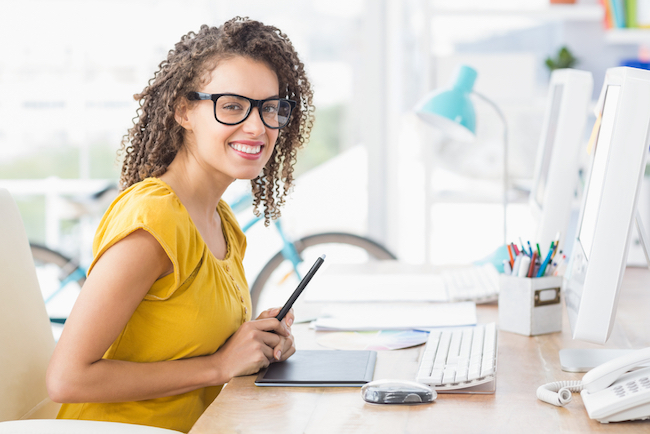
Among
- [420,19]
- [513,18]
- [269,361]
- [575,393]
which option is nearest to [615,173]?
[575,393]

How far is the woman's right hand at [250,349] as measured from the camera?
3.01 feet

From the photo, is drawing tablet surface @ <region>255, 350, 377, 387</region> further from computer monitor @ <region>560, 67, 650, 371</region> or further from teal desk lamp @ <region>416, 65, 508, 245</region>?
teal desk lamp @ <region>416, 65, 508, 245</region>

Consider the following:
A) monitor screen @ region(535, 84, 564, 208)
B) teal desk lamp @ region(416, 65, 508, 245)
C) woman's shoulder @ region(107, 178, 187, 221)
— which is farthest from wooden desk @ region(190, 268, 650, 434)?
teal desk lamp @ region(416, 65, 508, 245)

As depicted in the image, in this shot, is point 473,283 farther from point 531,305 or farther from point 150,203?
point 150,203

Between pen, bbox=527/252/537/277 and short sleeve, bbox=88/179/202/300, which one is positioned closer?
short sleeve, bbox=88/179/202/300

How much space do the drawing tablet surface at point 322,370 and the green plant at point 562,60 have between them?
85.0 inches

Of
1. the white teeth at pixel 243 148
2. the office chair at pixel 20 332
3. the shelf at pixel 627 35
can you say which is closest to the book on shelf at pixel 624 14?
the shelf at pixel 627 35

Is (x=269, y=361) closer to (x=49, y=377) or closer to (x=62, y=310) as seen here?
(x=49, y=377)

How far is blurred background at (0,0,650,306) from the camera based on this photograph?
275 centimetres

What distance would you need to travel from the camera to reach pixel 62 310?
352 cm

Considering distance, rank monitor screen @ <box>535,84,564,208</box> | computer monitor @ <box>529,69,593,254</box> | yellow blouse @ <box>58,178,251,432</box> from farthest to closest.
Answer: monitor screen @ <box>535,84,564,208</box> → computer monitor @ <box>529,69,593,254</box> → yellow blouse @ <box>58,178,251,432</box>

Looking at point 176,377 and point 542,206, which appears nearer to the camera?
point 176,377

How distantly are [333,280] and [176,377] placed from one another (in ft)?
2.33

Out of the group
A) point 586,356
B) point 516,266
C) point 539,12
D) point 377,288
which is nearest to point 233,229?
point 377,288
